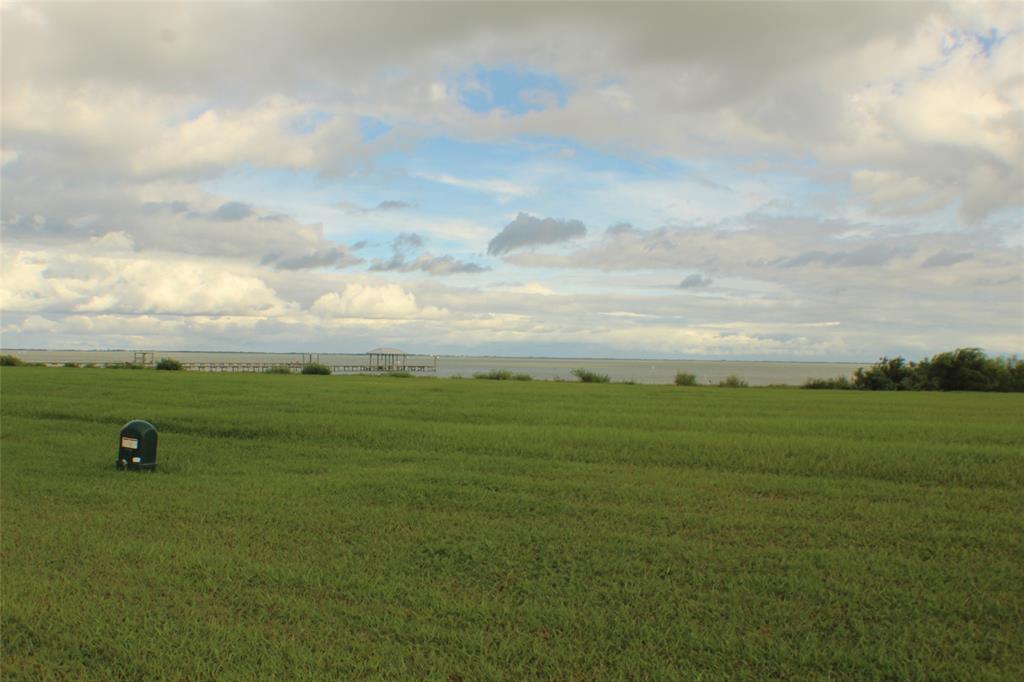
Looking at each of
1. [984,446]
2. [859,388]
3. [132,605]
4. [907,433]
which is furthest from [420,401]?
[859,388]

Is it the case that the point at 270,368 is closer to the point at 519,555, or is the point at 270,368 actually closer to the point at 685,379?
the point at 685,379

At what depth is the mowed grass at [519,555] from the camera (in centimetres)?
439

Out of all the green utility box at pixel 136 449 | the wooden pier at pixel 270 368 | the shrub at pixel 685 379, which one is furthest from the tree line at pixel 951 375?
the wooden pier at pixel 270 368

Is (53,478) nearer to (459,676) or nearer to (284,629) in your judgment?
(284,629)

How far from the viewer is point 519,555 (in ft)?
19.9

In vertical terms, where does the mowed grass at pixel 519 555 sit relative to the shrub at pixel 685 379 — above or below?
below

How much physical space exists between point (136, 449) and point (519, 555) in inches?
235

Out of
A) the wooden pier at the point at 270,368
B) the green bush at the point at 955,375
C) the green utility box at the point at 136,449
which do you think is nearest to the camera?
the green utility box at the point at 136,449

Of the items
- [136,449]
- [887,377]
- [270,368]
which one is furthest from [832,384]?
[270,368]

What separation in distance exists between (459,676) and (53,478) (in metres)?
7.37

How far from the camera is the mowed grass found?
4.39 meters

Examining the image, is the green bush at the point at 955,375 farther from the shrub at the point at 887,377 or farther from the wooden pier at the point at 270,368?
the wooden pier at the point at 270,368

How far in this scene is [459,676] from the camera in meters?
4.13

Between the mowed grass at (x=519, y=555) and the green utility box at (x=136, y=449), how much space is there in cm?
53
